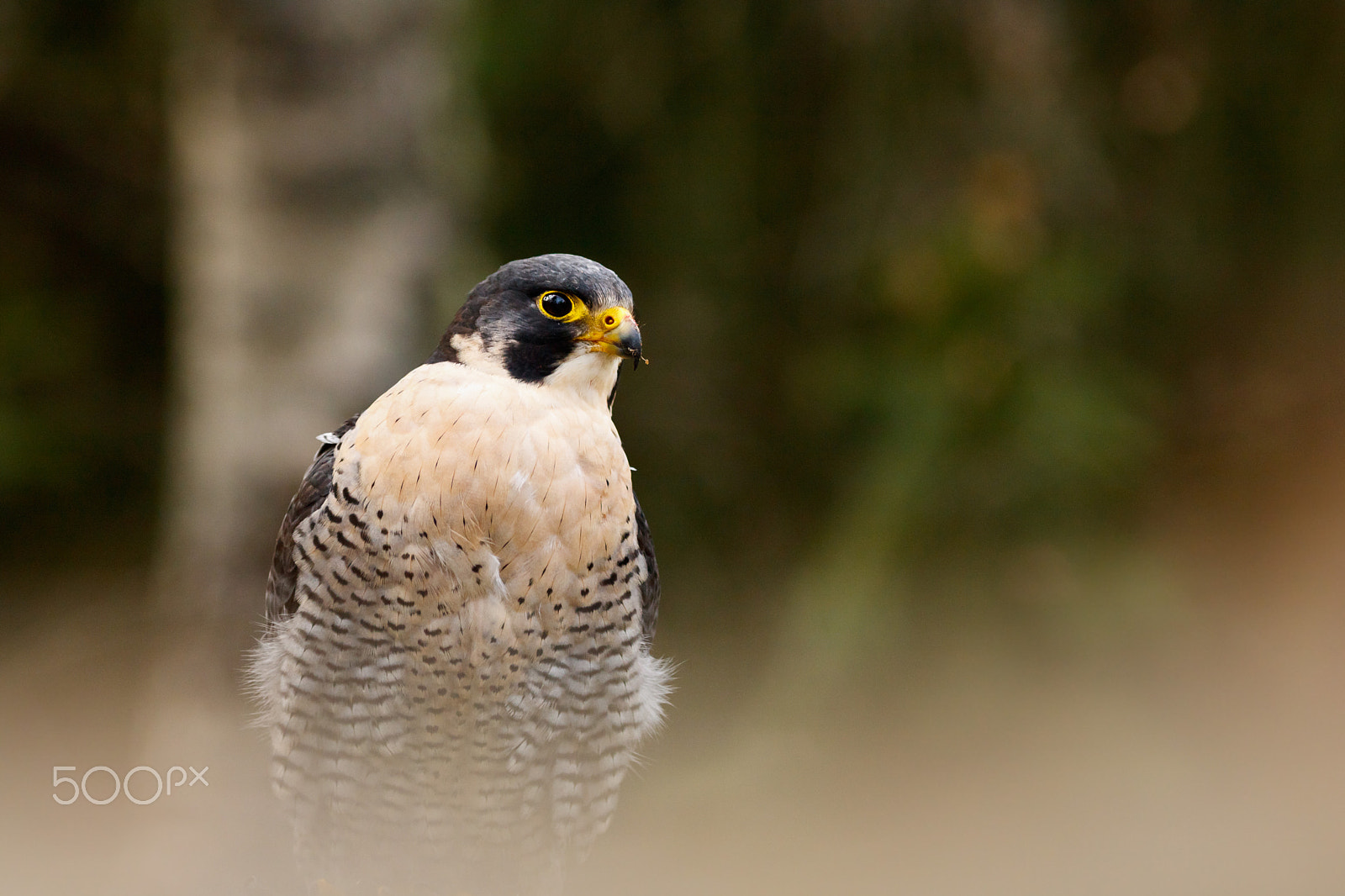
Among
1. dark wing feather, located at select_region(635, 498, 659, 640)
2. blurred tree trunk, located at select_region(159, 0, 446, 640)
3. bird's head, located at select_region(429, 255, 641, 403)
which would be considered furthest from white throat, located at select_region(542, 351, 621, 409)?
blurred tree trunk, located at select_region(159, 0, 446, 640)

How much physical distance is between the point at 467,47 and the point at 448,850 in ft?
8.63

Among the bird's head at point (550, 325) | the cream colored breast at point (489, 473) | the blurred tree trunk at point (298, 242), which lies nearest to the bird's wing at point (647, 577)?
the cream colored breast at point (489, 473)

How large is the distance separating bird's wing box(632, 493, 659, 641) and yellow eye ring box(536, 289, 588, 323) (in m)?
0.37

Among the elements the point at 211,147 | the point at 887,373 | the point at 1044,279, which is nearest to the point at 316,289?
the point at 211,147

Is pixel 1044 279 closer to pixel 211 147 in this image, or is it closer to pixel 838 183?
pixel 838 183

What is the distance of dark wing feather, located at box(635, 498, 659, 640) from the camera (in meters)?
1.59

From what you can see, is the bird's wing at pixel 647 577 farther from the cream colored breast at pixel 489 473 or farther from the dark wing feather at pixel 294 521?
the dark wing feather at pixel 294 521

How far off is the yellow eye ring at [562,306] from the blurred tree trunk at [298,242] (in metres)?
1.58

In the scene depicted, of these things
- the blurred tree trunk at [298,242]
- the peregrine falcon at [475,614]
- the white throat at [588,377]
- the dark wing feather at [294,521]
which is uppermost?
the blurred tree trunk at [298,242]

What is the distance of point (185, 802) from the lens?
301 cm

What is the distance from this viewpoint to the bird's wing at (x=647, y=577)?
1.59 meters

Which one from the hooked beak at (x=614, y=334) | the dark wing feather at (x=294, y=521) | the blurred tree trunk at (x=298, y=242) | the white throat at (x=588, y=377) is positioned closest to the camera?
the hooked beak at (x=614, y=334)

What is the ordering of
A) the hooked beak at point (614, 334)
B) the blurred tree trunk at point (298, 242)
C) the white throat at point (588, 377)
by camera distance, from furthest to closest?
the blurred tree trunk at point (298, 242)
the white throat at point (588, 377)
the hooked beak at point (614, 334)

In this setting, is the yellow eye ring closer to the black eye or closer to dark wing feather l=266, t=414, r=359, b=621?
the black eye
